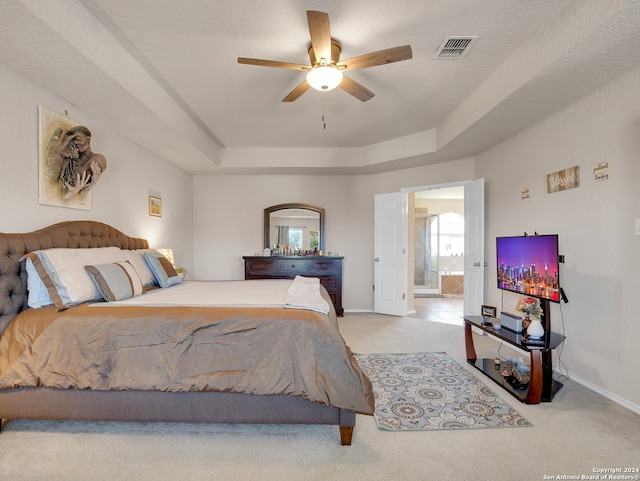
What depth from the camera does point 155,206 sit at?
4367mm

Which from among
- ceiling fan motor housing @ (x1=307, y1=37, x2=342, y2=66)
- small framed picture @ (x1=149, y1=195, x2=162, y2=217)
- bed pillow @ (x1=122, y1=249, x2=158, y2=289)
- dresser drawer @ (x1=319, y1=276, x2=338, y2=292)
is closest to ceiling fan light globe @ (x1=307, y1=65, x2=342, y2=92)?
ceiling fan motor housing @ (x1=307, y1=37, x2=342, y2=66)

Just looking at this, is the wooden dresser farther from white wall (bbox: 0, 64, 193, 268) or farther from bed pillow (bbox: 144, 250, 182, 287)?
bed pillow (bbox: 144, 250, 182, 287)

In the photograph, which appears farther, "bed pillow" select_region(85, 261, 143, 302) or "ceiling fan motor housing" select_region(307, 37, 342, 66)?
"ceiling fan motor housing" select_region(307, 37, 342, 66)

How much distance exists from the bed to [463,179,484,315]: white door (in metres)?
3.01

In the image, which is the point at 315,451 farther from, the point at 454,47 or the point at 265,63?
the point at 454,47

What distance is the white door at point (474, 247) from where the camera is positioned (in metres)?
4.25

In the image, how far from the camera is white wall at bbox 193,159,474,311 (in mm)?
5773

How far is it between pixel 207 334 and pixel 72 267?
3.94 ft

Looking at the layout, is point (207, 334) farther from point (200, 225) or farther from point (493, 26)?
point (200, 225)

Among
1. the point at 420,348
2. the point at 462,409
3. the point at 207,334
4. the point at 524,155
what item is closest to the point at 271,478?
the point at 207,334

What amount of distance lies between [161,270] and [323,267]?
8.73ft

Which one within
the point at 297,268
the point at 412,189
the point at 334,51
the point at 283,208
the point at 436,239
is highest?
the point at 334,51

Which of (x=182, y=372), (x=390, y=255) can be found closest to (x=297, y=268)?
(x=390, y=255)

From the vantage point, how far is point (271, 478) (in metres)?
1.68
